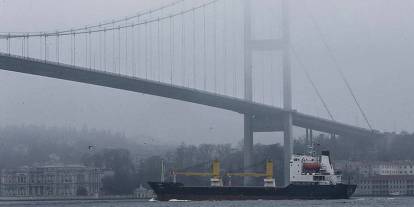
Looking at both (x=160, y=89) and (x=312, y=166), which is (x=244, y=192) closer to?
(x=312, y=166)

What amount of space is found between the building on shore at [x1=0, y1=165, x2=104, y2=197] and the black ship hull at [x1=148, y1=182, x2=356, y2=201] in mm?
24205

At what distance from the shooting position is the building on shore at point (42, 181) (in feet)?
268

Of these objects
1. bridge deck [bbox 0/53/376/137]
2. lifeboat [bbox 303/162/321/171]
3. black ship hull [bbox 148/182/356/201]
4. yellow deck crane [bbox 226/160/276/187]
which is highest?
bridge deck [bbox 0/53/376/137]

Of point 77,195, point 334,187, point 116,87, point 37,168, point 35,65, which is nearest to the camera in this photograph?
point 35,65

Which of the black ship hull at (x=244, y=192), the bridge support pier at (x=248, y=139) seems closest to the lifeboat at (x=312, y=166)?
the black ship hull at (x=244, y=192)

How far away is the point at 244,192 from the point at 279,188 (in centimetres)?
174

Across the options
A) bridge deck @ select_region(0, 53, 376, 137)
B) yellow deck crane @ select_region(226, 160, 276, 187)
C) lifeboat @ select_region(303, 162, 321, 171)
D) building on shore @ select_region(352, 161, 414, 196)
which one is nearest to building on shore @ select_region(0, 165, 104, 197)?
building on shore @ select_region(352, 161, 414, 196)

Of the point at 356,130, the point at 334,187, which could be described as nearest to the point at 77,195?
the point at 356,130

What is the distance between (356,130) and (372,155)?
16.5m

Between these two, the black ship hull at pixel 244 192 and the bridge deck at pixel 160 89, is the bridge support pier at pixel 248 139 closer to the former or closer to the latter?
the bridge deck at pixel 160 89

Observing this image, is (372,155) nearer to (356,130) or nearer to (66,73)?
(356,130)

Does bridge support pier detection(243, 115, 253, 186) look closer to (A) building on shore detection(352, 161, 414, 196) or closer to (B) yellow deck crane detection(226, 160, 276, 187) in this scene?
(B) yellow deck crane detection(226, 160, 276, 187)

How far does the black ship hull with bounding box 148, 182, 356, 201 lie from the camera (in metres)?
56.9

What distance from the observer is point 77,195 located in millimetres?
77750
